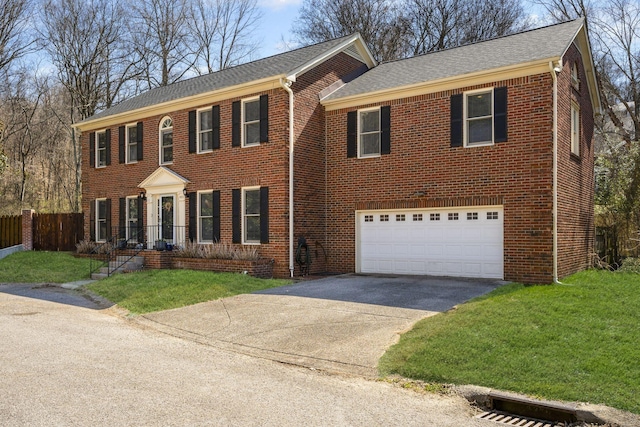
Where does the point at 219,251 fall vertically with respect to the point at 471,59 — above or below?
below

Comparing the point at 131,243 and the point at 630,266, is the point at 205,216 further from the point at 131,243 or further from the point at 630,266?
the point at 630,266

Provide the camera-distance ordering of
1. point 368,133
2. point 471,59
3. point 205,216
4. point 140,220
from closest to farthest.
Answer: point 471,59, point 368,133, point 205,216, point 140,220

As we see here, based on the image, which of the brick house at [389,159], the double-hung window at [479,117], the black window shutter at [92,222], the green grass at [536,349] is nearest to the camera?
the green grass at [536,349]

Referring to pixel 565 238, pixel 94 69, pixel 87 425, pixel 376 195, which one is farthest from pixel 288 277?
pixel 94 69

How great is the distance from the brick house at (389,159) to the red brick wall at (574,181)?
0.08 m

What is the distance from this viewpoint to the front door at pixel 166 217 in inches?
730

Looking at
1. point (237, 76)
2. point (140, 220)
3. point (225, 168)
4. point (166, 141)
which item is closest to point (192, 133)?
point (166, 141)

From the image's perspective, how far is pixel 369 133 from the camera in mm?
15820

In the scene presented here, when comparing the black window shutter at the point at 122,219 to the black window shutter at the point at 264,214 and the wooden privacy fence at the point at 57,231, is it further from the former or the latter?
the black window shutter at the point at 264,214

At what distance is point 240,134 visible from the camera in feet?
54.2

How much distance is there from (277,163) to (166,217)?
542cm

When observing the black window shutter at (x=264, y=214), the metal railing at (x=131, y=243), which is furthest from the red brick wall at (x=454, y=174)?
the metal railing at (x=131, y=243)

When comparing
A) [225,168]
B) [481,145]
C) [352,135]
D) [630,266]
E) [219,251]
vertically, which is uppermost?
[352,135]

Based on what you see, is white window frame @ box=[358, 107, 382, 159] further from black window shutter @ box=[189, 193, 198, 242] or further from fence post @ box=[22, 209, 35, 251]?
fence post @ box=[22, 209, 35, 251]
